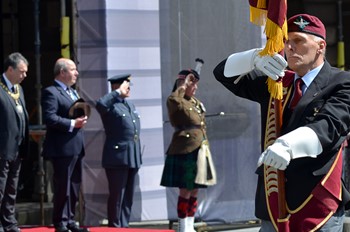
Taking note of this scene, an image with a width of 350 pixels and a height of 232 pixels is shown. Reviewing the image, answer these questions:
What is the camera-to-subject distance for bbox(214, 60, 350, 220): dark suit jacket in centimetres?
416

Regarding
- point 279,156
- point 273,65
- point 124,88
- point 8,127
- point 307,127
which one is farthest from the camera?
point 124,88

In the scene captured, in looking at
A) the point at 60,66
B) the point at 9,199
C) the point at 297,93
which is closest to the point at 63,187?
the point at 9,199

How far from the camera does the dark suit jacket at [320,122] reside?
416cm

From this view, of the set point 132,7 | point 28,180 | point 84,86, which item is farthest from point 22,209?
point 132,7

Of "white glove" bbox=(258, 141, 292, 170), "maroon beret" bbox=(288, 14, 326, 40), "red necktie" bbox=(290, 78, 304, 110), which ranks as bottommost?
"white glove" bbox=(258, 141, 292, 170)

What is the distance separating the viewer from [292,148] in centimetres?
400

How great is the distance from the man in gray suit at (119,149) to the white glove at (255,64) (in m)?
4.24

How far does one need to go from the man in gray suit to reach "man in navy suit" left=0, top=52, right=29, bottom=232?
934 millimetres

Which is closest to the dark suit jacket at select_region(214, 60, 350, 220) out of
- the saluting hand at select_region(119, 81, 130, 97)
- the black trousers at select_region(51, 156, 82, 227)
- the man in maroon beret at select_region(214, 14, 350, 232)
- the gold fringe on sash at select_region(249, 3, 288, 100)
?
the man in maroon beret at select_region(214, 14, 350, 232)

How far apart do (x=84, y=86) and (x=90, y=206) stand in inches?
45.4

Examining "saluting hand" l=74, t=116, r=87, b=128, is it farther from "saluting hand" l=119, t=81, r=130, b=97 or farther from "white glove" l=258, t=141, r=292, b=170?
"white glove" l=258, t=141, r=292, b=170

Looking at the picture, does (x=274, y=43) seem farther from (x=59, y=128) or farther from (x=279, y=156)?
(x=59, y=128)

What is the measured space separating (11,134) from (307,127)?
4.22m

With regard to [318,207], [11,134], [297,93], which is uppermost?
[297,93]
